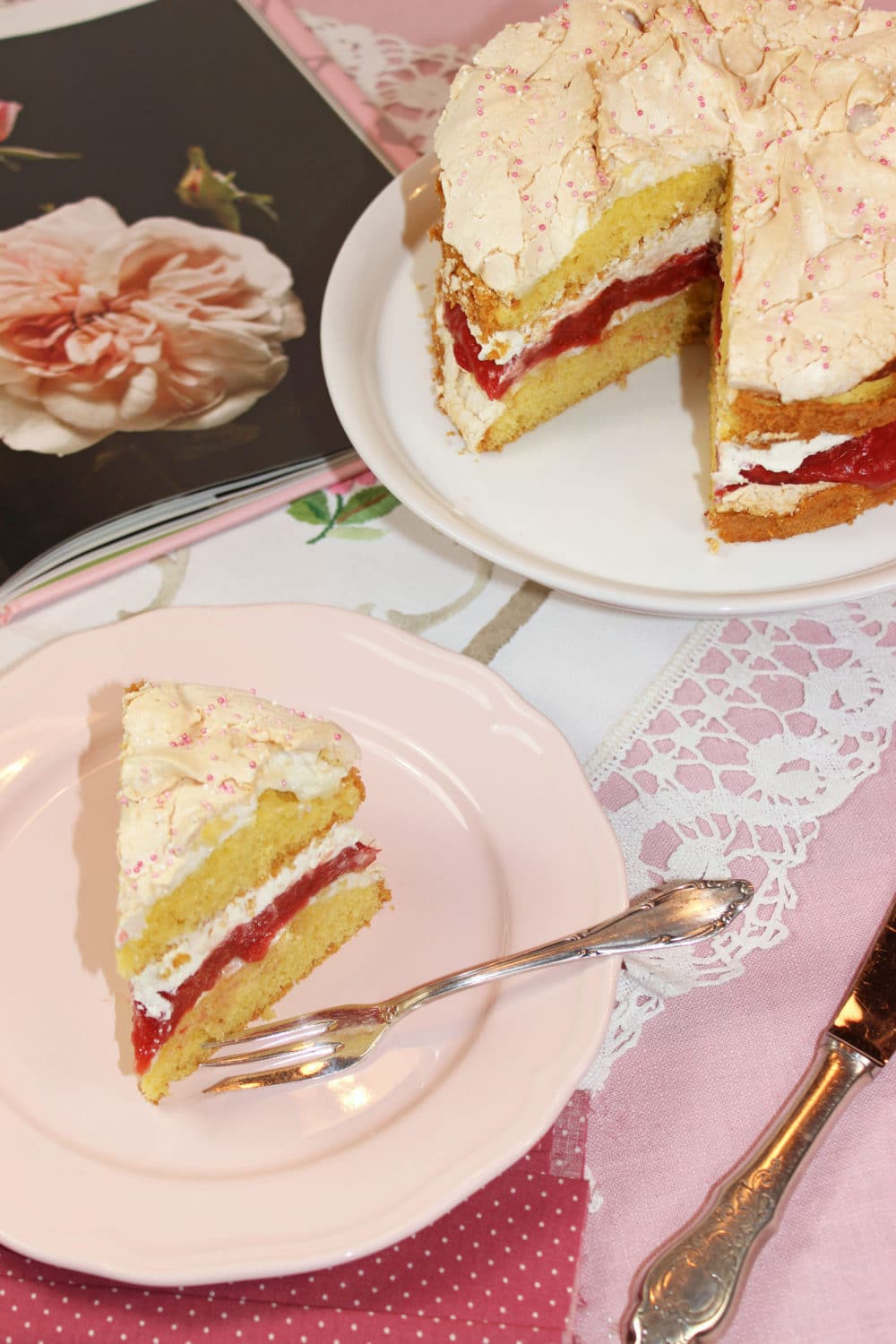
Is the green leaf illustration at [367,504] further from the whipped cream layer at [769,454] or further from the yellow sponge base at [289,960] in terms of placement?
the yellow sponge base at [289,960]

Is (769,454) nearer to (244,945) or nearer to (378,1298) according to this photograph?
(244,945)

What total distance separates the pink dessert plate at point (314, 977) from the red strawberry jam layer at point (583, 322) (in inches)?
24.6

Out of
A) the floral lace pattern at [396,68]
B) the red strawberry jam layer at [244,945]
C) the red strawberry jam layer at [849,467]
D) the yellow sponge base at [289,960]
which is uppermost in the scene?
the floral lace pattern at [396,68]

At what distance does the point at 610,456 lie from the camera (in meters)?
2.63

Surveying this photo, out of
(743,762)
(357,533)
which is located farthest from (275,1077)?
(357,533)

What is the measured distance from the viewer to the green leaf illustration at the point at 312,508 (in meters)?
2.73

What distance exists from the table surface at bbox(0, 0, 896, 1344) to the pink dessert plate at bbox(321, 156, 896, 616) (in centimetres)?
19

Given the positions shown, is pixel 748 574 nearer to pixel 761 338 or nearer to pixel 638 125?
pixel 761 338

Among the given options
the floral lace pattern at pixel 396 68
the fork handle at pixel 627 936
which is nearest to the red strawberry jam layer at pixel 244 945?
the fork handle at pixel 627 936

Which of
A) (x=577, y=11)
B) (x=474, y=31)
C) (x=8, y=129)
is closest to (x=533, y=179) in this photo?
(x=577, y=11)

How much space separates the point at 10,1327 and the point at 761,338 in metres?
1.99

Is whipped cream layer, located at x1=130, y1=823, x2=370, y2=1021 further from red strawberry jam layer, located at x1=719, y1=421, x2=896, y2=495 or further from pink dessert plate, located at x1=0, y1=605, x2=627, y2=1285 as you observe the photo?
red strawberry jam layer, located at x1=719, y1=421, x2=896, y2=495

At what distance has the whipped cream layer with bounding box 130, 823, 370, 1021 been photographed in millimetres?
1911

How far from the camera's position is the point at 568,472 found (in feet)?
8.54
